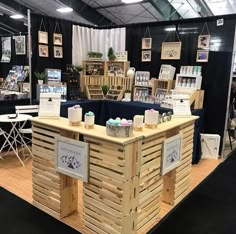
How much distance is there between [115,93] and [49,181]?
9.42ft

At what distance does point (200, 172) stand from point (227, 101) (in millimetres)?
1325

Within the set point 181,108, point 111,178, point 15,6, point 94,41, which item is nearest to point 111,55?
point 94,41

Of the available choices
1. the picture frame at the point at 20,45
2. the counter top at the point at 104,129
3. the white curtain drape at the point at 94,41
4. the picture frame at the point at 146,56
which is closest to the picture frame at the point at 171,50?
the picture frame at the point at 146,56

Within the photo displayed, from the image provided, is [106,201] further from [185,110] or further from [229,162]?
[229,162]

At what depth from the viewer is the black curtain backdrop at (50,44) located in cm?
467

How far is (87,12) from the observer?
8.64m

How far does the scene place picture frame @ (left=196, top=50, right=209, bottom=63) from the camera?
451cm

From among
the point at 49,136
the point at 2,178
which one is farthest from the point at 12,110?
the point at 49,136

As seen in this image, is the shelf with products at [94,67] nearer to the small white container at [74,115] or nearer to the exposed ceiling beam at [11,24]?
the small white container at [74,115]

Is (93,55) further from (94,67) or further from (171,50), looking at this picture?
(171,50)

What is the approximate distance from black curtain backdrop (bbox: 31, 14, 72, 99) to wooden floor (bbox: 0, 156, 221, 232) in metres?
1.36

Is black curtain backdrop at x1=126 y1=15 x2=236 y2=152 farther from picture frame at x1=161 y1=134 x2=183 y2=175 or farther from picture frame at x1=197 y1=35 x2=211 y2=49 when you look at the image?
picture frame at x1=161 y1=134 x2=183 y2=175

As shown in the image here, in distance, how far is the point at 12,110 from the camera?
4570 millimetres

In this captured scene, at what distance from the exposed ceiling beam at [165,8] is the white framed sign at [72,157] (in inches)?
234
